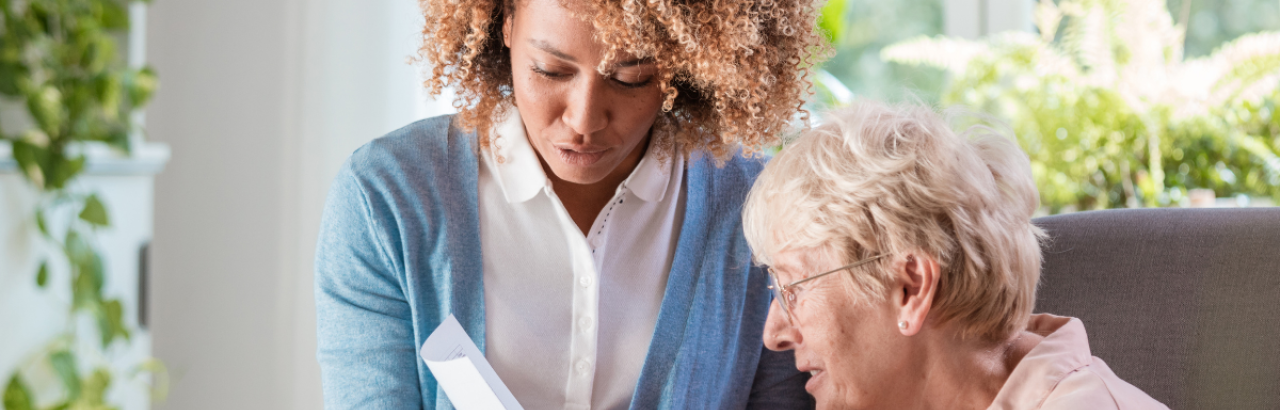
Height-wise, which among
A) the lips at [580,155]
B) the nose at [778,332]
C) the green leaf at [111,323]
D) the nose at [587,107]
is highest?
the nose at [587,107]

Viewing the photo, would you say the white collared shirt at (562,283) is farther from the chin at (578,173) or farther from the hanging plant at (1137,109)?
the hanging plant at (1137,109)

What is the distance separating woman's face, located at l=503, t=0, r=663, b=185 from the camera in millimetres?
967

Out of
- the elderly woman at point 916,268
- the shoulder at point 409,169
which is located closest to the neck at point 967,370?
the elderly woman at point 916,268

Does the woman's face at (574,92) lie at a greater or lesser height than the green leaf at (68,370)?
greater

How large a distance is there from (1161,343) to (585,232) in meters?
0.75

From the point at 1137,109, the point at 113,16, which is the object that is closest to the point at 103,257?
the point at 113,16

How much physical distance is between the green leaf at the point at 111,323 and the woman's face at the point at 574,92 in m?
1.04

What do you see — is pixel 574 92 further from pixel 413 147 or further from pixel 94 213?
pixel 94 213

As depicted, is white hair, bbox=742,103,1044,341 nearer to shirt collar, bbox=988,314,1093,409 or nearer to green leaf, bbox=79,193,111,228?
shirt collar, bbox=988,314,1093,409

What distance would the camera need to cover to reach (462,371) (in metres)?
0.89

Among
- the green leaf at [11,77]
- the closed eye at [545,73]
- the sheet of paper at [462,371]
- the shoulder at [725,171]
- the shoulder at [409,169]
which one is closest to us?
the sheet of paper at [462,371]

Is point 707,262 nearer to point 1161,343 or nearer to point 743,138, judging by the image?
point 743,138

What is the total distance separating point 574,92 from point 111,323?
1.15m

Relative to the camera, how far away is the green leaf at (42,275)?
151cm
